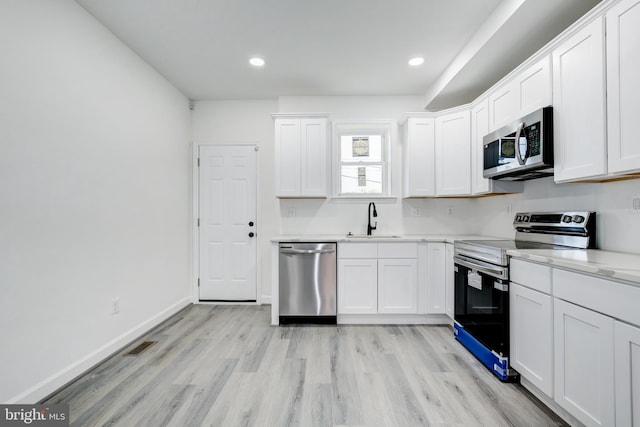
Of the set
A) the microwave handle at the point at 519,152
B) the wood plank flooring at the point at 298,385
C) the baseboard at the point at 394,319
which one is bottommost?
the wood plank flooring at the point at 298,385

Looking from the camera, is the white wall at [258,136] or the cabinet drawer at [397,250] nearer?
the cabinet drawer at [397,250]

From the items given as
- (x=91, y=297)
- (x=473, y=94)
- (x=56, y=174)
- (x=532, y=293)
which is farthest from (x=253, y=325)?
(x=473, y=94)

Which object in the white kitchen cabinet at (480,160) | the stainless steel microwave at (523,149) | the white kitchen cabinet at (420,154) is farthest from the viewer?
the white kitchen cabinet at (420,154)

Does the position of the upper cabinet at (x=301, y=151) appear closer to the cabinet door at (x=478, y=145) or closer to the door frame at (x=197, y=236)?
the door frame at (x=197, y=236)

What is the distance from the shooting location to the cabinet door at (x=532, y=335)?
164cm

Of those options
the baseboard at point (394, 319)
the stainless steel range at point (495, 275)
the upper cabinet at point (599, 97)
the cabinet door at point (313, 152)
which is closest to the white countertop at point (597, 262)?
the stainless steel range at point (495, 275)

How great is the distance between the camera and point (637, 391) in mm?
1178

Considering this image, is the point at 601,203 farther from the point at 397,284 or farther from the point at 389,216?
the point at 389,216

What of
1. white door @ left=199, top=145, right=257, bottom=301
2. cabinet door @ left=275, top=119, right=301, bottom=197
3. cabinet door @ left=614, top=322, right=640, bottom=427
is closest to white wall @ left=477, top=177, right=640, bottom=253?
cabinet door @ left=614, top=322, right=640, bottom=427

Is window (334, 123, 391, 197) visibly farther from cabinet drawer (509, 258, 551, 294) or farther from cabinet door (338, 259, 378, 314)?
cabinet drawer (509, 258, 551, 294)

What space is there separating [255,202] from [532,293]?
314cm

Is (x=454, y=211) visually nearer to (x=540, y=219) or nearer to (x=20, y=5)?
(x=540, y=219)

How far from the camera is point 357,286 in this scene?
3090 millimetres

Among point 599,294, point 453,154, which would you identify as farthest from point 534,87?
point 599,294
